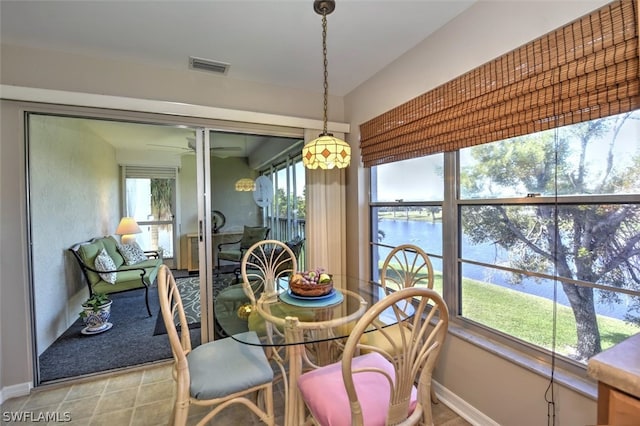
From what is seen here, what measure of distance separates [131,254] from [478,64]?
470cm

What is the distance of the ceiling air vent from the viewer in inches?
91.6

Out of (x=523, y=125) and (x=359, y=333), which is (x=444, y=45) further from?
(x=359, y=333)

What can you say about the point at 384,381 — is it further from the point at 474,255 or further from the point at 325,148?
the point at 325,148

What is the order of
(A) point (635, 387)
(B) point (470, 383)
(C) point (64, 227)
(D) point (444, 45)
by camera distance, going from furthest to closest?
(C) point (64, 227), (D) point (444, 45), (B) point (470, 383), (A) point (635, 387)

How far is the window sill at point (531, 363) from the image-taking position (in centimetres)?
128

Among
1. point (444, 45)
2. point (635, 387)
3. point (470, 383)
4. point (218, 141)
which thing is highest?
point (444, 45)

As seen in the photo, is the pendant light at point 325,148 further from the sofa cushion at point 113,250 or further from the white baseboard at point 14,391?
the sofa cushion at point 113,250

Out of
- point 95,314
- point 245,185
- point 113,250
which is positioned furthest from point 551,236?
point 113,250

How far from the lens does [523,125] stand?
4.68ft

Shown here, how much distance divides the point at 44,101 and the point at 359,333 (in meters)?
2.70

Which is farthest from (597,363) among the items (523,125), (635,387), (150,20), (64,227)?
(64,227)

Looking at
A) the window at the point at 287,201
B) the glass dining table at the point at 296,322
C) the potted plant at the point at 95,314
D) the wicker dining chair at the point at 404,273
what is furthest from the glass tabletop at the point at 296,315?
the potted plant at the point at 95,314

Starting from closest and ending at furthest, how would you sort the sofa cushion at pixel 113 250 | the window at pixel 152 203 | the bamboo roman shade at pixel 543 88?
the bamboo roman shade at pixel 543 88, the sofa cushion at pixel 113 250, the window at pixel 152 203

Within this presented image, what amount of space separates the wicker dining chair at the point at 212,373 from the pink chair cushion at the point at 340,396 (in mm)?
263
